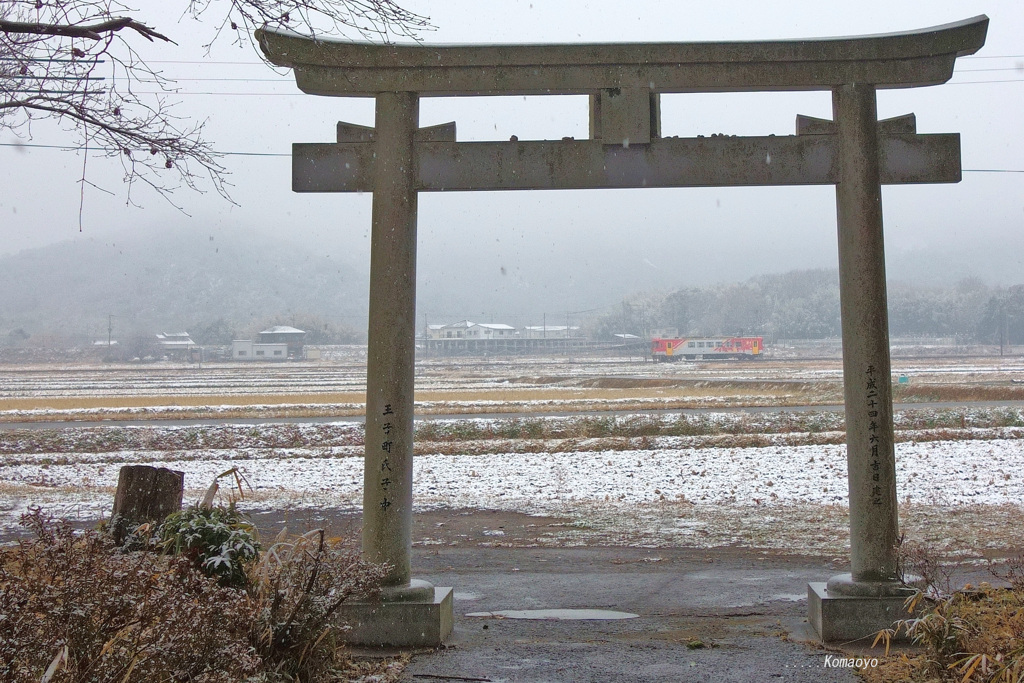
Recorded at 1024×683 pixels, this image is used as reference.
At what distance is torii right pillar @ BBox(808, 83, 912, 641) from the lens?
6105mm

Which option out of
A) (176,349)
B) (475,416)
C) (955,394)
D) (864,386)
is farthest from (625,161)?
(176,349)

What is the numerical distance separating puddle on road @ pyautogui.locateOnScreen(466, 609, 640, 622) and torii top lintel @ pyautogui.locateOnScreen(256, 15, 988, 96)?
14.4 ft

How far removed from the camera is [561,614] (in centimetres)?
729

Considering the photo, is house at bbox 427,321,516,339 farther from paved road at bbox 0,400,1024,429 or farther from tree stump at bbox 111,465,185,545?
tree stump at bbox 111,465,185,545

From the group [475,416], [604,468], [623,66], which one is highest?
[623,66]

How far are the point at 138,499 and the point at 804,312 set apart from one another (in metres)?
163

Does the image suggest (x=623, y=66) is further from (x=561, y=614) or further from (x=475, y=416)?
(x=475, y=416)

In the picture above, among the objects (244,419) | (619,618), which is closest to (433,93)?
(619,618)

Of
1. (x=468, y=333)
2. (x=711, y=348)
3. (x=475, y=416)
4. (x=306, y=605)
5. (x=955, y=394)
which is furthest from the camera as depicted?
(x=468, y=333)

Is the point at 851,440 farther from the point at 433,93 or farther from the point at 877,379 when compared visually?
the point at 433,93

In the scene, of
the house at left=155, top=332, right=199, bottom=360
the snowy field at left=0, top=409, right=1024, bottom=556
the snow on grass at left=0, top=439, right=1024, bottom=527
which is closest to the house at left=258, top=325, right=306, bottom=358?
the house at left=155, top=332, right=199, bottom=360

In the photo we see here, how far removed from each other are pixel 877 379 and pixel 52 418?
102ft

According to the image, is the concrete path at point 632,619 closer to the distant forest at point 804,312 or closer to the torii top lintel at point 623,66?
A: the torii top lintel at point 623,66

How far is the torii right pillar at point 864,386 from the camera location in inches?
240
